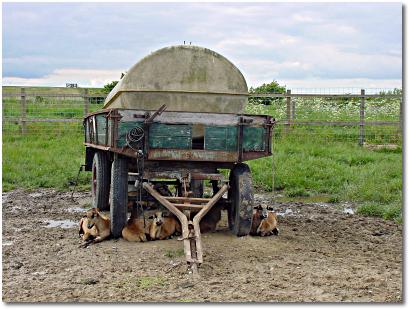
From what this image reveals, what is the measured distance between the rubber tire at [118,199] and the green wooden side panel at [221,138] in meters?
1.04

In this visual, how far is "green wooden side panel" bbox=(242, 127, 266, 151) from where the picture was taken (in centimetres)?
759

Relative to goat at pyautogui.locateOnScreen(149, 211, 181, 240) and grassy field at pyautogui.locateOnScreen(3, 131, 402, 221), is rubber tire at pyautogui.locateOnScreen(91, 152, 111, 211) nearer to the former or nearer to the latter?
goat at pyautogui.locateOnScreen(149, 211, 181, 240)

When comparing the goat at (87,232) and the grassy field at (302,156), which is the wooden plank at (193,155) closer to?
the goat at (87,232)

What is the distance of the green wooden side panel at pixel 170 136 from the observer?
7387 mm

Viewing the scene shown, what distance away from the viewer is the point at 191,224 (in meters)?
6.72

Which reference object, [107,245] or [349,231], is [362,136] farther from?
[107,245]

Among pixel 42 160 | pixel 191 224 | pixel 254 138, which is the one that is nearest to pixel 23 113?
pixel 42 160

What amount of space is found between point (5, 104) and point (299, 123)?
8.40 meters

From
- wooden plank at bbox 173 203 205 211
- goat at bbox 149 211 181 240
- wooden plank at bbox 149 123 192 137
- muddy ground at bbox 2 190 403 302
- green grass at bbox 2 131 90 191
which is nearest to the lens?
muddy ground at bbox 2 190 403 302

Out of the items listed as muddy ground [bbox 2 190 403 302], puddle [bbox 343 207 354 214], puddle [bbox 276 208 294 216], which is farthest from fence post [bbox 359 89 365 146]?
muddy ground [bbox 2 190 403 302]

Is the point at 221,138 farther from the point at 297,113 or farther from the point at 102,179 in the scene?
the point at 297,113

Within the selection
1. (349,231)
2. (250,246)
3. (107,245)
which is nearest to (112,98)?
(107,245)

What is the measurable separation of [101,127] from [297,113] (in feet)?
34.6

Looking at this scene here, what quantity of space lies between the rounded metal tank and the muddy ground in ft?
5.32
